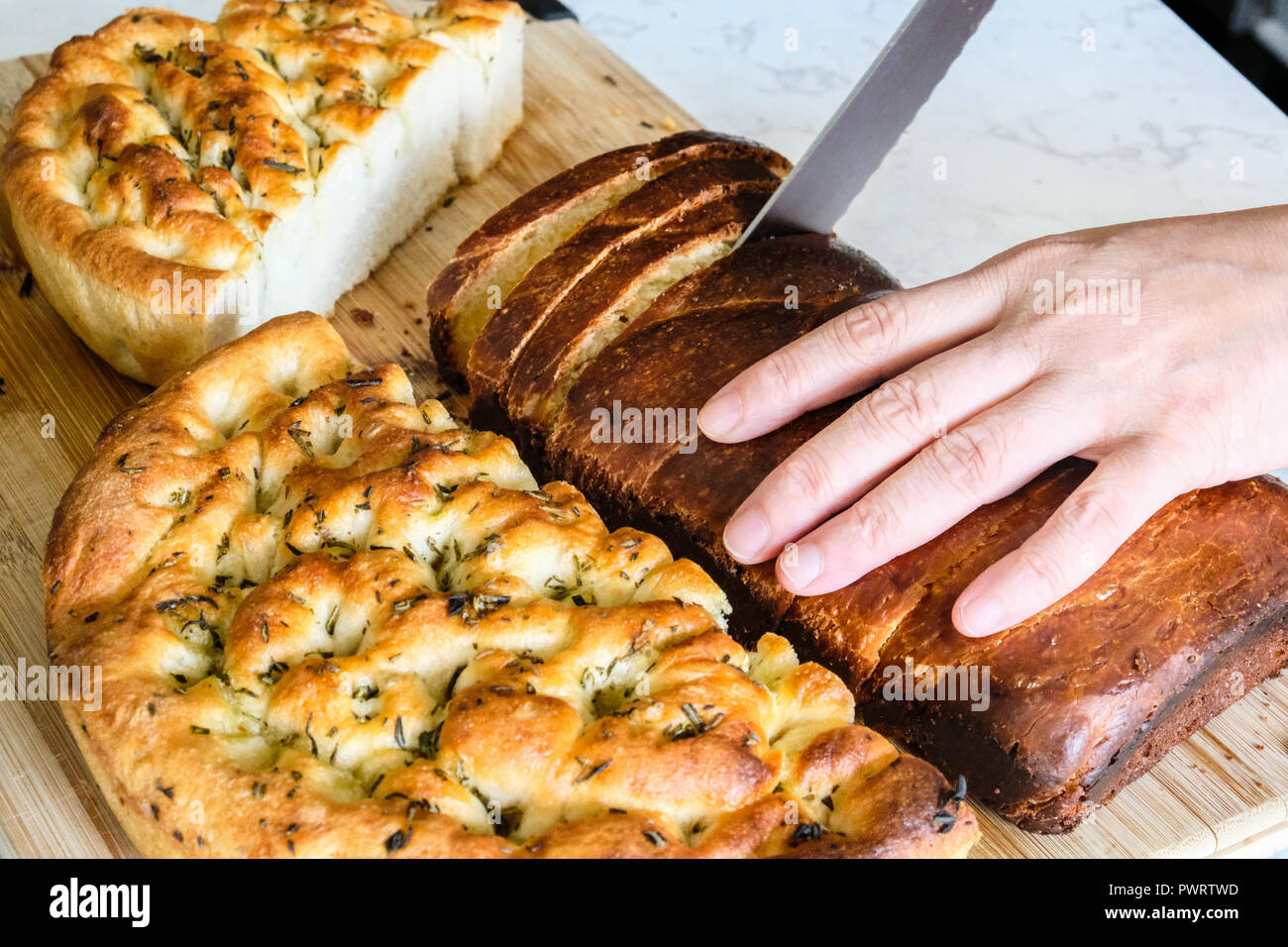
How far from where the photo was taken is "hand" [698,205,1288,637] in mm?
3324

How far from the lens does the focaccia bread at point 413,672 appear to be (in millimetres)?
2662

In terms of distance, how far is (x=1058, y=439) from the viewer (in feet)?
→ 11.1

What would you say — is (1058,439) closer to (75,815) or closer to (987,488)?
(987,488)

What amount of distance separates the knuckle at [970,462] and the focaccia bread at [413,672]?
647 millimetres

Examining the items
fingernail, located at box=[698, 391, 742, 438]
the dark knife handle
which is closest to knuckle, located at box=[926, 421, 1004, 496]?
fingernail, located at box=[698, 391, 742, 438]

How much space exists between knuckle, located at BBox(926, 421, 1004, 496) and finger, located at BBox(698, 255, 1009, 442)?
0.40 metres

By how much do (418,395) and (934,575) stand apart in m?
2.02
